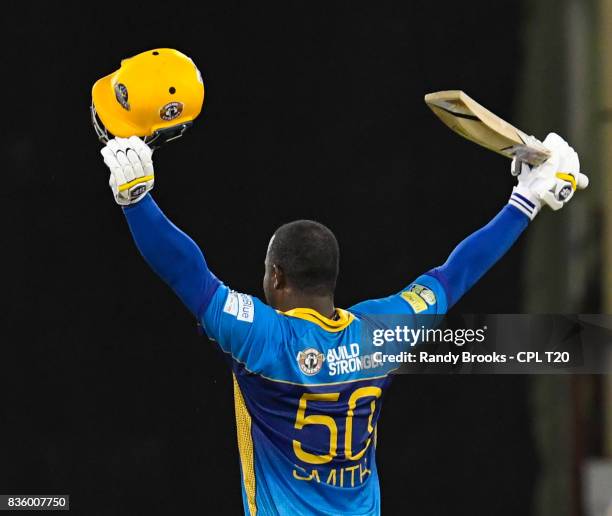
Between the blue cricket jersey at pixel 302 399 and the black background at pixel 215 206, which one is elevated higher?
the black background at pixel 215 206

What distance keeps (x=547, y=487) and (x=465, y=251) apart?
196 cm

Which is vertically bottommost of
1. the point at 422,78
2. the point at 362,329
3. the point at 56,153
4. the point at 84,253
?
the point at 362,329

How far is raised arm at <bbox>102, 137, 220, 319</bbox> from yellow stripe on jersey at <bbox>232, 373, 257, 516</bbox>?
465 mm

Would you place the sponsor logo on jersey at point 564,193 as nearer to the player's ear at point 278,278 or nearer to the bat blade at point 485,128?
the bat blade at point 485,128

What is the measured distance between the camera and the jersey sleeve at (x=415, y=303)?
10.9ft

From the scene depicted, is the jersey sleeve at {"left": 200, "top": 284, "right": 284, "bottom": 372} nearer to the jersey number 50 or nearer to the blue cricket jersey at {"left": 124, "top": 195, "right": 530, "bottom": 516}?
the blue cricket jersey at {"left": 124, "top": 195, "right": 530, "bottom": 516}

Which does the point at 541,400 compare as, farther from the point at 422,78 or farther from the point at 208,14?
the point at 208,14

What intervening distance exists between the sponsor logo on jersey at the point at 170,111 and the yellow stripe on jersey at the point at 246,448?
793 mm

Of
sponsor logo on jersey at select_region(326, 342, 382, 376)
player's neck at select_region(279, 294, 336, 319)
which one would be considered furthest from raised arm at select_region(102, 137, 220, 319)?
sponsor logo on jersey at select_region(326, 342, 382, 376)

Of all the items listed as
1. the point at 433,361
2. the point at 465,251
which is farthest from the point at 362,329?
the point at 433,361

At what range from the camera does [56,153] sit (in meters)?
4.84

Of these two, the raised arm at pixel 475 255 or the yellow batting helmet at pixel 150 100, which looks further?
the raised arm at pixel 475 255

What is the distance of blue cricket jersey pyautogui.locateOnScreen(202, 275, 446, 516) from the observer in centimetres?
306

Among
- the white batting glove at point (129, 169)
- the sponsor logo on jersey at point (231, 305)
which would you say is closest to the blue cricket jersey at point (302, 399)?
the sponsor logo on jersey at point (231, 305)
